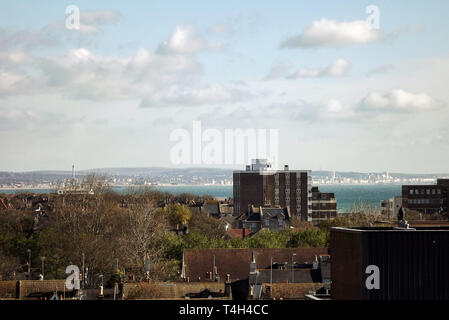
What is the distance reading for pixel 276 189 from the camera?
123438 mm

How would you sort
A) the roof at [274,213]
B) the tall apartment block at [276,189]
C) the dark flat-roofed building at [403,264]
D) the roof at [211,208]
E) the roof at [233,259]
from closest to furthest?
the dark flat-roofed building at [403,264] → the roof at [233,259] → the roof at [274,213] → the tall apartment block at [276,189] → the roof at [211,208]

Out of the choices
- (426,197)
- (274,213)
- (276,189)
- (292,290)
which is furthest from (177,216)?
(292,290)

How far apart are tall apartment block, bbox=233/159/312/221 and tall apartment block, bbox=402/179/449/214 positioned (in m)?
16.9

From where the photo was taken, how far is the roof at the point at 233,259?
154 ft

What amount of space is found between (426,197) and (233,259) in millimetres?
73471

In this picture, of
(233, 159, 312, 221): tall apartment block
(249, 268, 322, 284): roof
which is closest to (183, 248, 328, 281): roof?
(249, 268, 322, 284): roof

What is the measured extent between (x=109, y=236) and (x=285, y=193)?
68.1 m

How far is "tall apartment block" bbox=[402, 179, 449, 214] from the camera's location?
373 feet

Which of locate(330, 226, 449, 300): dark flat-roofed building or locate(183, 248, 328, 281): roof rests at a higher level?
locate(330, 226, 449, 300): dark flat-roofed building

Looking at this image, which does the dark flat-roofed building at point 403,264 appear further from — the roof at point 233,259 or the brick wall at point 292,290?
the roof at point 233,259

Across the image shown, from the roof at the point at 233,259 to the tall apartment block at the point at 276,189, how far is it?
237 ft

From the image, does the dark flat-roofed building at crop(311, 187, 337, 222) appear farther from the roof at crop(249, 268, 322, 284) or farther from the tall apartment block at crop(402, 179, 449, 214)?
the roof at crop(249, 268, 322, 284)

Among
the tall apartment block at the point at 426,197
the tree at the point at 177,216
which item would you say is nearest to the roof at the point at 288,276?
the tree at the point at 177,216

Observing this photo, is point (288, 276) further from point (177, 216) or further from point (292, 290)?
point (177, 216)
